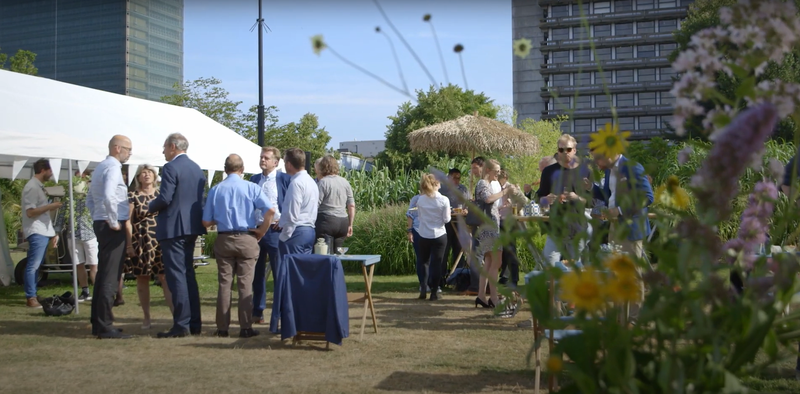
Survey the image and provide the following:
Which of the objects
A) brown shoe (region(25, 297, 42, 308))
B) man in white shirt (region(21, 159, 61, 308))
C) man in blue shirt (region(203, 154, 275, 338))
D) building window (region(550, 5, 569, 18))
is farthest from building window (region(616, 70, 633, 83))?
man in blue shirt (region(203, 154, 275, 338))

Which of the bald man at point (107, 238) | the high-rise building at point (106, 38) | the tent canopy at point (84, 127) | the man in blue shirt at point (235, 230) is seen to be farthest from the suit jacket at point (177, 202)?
the high-rise building at point (106, 38)

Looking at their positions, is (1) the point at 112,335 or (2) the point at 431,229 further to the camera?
(2) the point at 431,229

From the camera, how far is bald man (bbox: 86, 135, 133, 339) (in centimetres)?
689

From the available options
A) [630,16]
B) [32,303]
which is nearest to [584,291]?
[32,303]

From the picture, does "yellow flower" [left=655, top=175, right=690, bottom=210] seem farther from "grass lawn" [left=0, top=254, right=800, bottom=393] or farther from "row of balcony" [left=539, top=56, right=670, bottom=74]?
"row of balcony" [left=539, top=56, right=670, bottom=74]

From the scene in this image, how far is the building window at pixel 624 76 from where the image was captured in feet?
278

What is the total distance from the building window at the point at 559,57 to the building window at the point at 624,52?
19.6ft

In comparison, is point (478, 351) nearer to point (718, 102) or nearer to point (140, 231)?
point (140, 231)

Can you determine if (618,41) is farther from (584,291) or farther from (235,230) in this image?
(584,291)

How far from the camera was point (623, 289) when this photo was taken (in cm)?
149

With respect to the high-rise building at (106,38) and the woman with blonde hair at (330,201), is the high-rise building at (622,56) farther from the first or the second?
the woman with blonde hair at (330,201)

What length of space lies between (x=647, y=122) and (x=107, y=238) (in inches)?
3298

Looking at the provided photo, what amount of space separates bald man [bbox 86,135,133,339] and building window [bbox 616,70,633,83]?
83354mm

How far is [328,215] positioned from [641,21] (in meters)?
82.4
